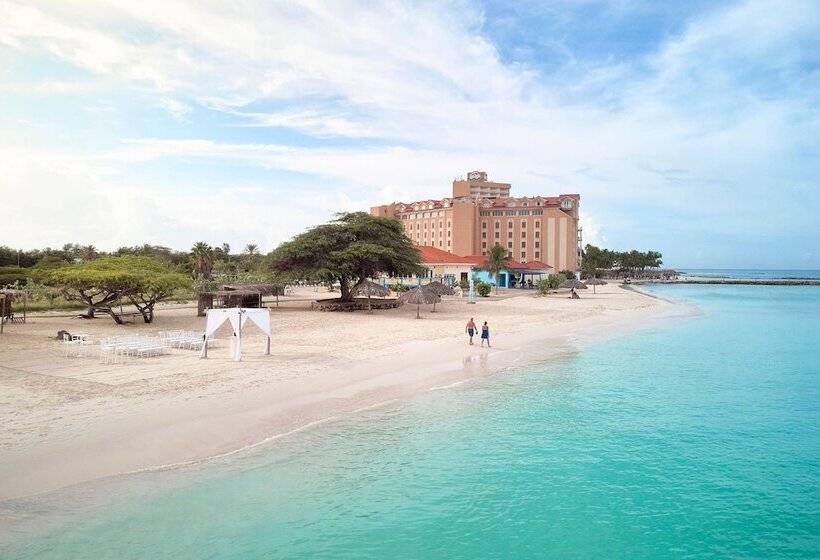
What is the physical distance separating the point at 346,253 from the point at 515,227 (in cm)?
7748

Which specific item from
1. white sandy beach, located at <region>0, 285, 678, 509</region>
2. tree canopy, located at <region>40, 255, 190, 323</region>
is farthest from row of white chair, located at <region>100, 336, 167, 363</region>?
tree canopy, located at <region>40, 255, 190, 323</region>

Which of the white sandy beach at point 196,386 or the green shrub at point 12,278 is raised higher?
the green shrub at point 12,278

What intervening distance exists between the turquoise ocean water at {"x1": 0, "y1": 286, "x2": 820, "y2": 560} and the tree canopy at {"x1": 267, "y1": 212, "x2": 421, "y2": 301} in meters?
22.2

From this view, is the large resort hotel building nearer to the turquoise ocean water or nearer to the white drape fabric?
the white drape fabric

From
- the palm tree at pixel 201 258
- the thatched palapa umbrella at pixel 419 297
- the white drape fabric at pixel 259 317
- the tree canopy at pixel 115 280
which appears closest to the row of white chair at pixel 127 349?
the white drape fabric at pixel 259 317

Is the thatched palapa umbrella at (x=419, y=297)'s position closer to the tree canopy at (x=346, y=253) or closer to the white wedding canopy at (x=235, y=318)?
the tree canopy at (x=346, y=253)

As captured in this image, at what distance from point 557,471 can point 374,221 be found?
1247 inches

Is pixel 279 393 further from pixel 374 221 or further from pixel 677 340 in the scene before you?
pixel 374 221

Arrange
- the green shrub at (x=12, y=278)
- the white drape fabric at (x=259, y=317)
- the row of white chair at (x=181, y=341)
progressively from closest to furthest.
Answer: the white drape fabric at (x=259, y=317), the row of white chair at (x=181, y=341), the green shrub at (x=12, y=278)

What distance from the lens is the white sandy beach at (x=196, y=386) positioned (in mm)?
10500

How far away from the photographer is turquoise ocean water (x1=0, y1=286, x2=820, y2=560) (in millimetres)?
8414

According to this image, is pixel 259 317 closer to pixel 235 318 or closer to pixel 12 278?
pixel 235 318

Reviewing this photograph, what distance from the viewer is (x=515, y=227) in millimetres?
110000

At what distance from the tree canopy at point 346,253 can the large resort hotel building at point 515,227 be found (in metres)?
63.8
